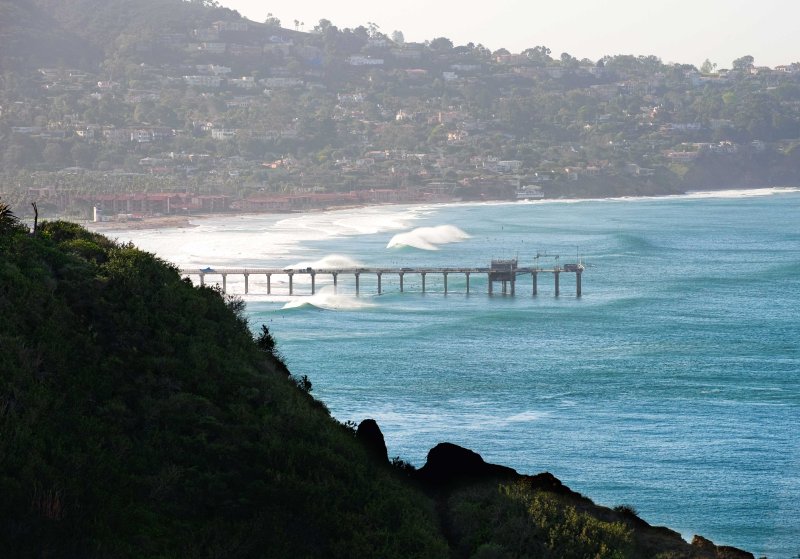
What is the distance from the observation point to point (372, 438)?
25594 millimetres

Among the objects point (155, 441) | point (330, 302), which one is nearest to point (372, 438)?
point (155, 441)

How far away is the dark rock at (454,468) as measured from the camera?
2485cm

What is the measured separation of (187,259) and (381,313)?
2733cm

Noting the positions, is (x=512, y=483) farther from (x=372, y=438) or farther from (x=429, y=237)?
(x=429, y=237)

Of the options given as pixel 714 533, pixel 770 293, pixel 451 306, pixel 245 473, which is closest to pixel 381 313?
pixel 451 306

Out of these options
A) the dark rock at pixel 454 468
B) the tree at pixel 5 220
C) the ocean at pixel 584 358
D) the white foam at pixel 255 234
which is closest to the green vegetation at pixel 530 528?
the dark rock at pixel 454 468

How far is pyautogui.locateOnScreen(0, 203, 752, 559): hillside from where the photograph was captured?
19734 millimetres

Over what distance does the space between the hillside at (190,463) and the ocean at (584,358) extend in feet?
37.9

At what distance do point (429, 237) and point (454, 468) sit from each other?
9866 cm

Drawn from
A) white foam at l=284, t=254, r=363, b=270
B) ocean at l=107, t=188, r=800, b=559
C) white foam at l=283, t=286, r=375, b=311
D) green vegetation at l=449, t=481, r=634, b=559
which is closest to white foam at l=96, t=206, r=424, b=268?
ocean at l=107, t=188, r=800, b=559

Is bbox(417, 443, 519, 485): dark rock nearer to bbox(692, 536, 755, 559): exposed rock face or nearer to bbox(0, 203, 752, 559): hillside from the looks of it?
bbox(0, 203, 752, 559): hillside

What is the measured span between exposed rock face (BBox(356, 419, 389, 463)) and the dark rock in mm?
834

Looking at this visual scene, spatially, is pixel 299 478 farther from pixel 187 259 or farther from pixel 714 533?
pixel 187 259

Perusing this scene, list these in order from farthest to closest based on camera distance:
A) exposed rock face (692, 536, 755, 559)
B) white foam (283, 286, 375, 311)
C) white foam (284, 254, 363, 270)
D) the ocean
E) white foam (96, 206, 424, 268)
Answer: white foam (96, 206, 424, 268) → white foam (284, 254, 363, 270) → white foam (283, 286, 375, 311) → the ocean → exposed rock face (692, 536, 755, 559)
